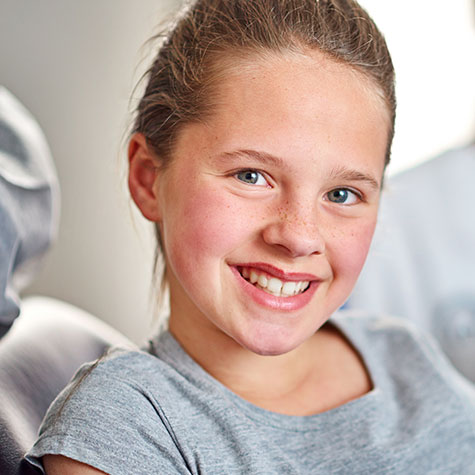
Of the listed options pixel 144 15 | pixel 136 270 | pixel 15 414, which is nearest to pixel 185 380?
pixel 15 414

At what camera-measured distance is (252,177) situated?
80 centimetres

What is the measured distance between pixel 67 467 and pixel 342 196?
447 millimetres

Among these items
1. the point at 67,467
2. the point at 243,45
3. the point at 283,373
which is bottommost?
the point at 67,467

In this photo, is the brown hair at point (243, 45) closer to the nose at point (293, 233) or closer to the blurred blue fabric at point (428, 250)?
the nose at point (293, 233)

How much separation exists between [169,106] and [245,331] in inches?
12.3

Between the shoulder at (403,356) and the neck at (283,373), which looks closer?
the neck at (283,373)

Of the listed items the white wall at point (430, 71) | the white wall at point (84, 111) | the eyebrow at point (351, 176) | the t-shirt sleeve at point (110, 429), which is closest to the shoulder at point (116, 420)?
the t-shirt sleeve at point (110, 429)

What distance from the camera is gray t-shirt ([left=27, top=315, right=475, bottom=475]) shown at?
28.2 inches

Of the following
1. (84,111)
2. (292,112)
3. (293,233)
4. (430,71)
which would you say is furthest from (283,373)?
(430,71)

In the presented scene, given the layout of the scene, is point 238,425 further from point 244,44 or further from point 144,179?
point 244,44

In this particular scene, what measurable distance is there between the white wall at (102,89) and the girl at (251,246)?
48 centimetres

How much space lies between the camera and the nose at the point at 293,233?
76cm

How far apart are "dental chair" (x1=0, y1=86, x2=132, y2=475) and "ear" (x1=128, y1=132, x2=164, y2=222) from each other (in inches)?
6.6

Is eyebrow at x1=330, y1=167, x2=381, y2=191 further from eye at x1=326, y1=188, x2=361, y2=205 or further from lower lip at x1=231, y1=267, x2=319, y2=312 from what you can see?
lower lip at x1=231, y1=267, x2=319, y2=312
